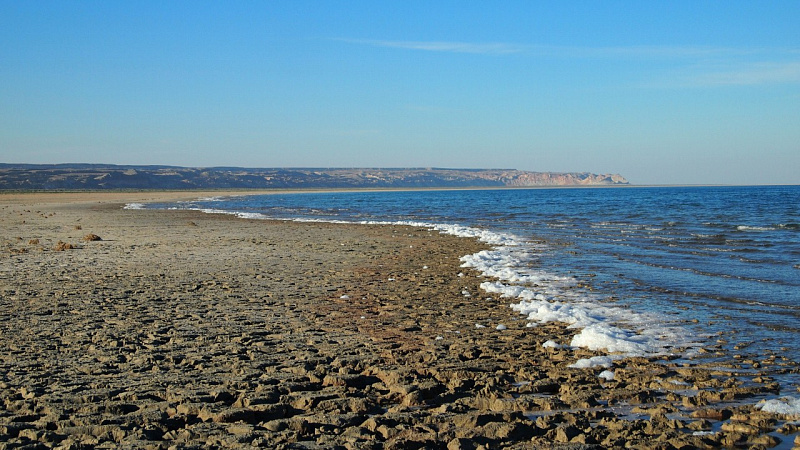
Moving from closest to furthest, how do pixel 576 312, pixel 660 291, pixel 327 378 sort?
pixel 327 378
pixel 576 312
pixel 660 291

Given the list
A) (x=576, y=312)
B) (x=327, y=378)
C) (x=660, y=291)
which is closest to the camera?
(x=327, y=378)

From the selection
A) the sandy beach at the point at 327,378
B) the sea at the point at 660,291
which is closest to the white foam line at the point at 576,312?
the sea at the point at 660,291

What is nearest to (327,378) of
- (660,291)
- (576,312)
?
(576,312)

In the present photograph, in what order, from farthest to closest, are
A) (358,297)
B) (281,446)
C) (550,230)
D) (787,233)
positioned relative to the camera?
(550,230) < (787,233) < (358,297) < (281,446)

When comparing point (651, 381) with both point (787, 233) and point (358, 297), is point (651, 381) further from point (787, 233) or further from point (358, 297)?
point (787, 233)

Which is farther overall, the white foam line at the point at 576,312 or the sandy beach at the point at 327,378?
the white foam line at the point at 576,312

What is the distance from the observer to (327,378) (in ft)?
19.0

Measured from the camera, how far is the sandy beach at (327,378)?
4562 mm

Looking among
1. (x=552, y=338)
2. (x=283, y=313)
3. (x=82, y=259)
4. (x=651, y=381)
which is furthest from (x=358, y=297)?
(x=82, y=259)

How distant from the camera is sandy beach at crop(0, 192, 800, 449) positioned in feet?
15.0

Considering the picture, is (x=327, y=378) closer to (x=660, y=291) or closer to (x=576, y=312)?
(x=576, y=312)

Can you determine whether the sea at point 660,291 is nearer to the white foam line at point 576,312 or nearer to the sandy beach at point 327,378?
the white foam line at point 576,312

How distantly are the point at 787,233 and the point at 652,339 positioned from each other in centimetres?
2055

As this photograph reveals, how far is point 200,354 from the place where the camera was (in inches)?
262
